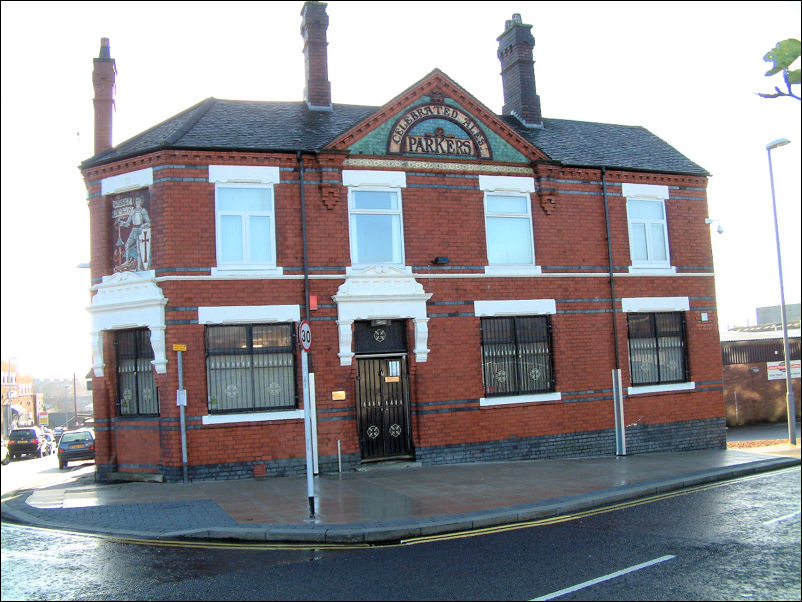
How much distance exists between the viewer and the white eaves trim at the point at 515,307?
16.0m

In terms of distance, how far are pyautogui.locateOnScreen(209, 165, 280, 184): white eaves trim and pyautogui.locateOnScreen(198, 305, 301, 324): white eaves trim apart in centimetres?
279

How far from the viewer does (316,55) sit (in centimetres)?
1762

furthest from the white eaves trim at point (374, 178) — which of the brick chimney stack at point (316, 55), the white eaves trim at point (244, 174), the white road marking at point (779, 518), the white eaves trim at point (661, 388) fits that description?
the white road marking at point (779, 518)

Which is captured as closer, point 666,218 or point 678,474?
point 678,474

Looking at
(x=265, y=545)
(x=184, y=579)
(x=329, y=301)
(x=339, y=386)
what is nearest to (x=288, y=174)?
(x=329, y=301)

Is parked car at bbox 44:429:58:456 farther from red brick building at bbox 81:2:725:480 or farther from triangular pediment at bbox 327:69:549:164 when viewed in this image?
triangular pediment at bbox 327:69:549:164

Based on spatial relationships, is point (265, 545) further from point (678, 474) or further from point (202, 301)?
point (678, 474)

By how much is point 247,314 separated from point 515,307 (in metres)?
6.42

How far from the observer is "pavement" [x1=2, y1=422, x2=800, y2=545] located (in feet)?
30.9

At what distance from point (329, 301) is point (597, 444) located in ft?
25.6

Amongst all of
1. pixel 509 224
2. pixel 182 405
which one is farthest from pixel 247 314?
pixel 509 224

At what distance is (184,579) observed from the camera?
727 centimetres

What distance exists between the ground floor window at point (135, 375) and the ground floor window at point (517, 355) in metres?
7.56

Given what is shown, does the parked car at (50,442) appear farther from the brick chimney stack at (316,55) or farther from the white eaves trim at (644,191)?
the white eaves trim at (644,191)
